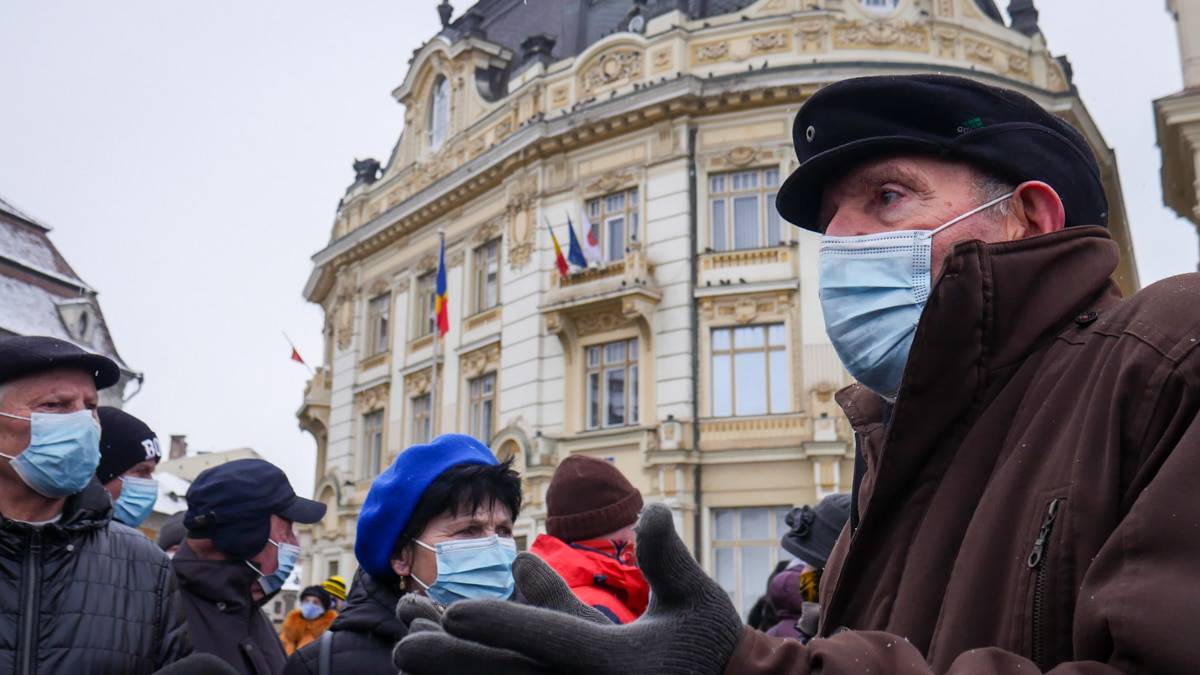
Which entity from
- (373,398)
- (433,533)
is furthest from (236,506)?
(373,398)

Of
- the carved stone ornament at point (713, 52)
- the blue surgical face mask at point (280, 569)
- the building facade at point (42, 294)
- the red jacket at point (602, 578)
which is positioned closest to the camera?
the red jacket at point (602, 578)

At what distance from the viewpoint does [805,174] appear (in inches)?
75.2

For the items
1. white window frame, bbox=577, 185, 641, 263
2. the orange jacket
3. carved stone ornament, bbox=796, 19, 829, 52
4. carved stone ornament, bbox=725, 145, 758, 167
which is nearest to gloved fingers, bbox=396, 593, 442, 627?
the orange jacket

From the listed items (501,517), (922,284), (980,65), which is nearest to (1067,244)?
(922,284)

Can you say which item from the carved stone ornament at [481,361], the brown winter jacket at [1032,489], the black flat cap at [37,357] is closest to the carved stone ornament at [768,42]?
the carved stone ornament at [481,361]

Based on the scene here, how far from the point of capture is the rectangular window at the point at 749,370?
19.5 m

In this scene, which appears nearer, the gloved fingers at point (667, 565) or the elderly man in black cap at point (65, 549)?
the gloved fingers at point (667, 565)

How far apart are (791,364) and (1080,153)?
17659 millimetres

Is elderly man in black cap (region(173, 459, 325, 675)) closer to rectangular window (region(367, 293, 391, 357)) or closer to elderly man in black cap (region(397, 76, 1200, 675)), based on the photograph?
elderly man in black cap (region(397, 76, 1200, 675))

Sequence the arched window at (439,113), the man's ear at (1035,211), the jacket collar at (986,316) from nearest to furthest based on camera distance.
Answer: the jacket collar at (986,316) → the man's ear at (1035,211) → the arched window at (439,113)

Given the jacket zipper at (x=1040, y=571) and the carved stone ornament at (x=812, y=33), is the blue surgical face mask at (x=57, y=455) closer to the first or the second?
the jacket zipper at (x=1040, y=571)

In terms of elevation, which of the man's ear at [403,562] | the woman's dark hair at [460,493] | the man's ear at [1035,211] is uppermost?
the man's ear at [1035,211]

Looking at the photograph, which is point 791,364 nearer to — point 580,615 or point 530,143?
point 530,143

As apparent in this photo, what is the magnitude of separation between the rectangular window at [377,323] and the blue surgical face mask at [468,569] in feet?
81.6
